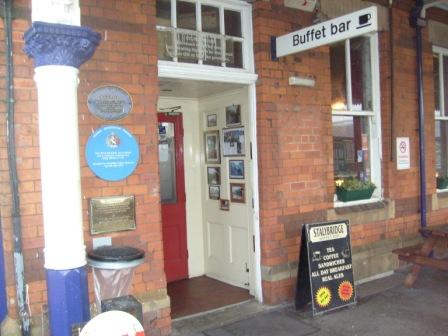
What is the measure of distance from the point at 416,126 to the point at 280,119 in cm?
257

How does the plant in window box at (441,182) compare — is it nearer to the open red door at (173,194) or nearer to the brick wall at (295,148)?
the brick wall at (295,148)

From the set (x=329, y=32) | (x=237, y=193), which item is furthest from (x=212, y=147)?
(x=329, y=32)

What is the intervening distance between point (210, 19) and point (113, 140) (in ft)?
5.87

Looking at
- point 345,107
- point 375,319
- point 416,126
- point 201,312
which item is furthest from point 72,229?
point 416,126

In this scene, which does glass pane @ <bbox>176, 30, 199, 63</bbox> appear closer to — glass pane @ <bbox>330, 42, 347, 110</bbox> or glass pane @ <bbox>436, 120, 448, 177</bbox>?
glass pane @ <bbox>330, 42, 347, 110</bbox>

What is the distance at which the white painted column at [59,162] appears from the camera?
8.99ft

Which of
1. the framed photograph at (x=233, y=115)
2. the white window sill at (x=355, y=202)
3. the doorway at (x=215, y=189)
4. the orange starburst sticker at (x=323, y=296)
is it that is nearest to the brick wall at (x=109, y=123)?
the doorway at (x=215, y=189)

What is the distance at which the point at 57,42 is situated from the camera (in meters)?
2.68

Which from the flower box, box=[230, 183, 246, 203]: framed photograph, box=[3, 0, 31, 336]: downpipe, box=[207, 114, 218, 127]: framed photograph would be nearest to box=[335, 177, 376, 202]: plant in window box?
the flower box

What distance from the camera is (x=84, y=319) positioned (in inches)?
112

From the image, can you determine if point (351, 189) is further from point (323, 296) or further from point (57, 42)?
point (57, 42)

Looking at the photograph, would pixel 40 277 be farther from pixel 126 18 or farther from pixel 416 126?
pixel 416 126

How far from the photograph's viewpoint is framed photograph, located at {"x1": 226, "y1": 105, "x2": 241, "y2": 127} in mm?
5599

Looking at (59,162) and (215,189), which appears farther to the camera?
(215,189)
